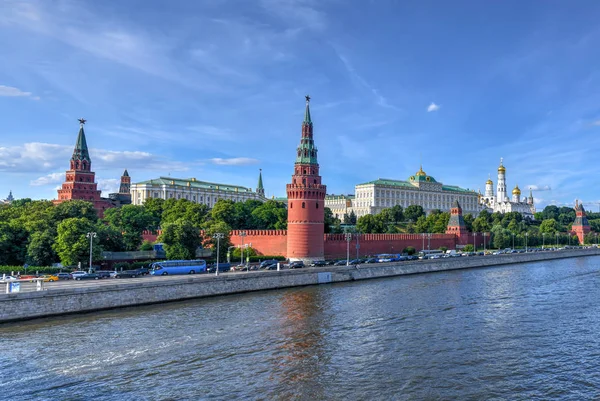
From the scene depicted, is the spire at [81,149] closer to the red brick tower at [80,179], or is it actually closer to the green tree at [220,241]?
the red brick tower at [80,179]

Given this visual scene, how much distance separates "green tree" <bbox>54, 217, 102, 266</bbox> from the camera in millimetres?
39500

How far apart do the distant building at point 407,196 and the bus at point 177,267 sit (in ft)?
310

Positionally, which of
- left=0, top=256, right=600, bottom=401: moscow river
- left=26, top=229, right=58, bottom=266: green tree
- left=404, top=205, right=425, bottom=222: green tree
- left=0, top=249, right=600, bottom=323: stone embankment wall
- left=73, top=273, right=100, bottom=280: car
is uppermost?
left=404, top=205, right=425, bottom=222: green tree

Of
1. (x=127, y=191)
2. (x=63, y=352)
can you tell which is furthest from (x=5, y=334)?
(x=127, y=191)

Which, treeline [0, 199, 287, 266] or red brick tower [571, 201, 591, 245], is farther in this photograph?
red brick tower [571, 201, 591, 245]

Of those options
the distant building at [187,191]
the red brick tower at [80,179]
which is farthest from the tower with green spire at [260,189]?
the red brick tower at [80,179]

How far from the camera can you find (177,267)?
4222 cm

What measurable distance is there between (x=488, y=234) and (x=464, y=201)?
62392 mm

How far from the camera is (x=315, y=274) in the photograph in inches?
1693

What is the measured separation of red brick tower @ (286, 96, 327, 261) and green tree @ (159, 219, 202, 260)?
1246 cm

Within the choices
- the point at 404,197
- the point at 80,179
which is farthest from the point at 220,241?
the point at 404,197

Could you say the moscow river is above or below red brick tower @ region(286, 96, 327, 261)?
below

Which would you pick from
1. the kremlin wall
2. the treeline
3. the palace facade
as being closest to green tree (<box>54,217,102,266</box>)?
the treeline

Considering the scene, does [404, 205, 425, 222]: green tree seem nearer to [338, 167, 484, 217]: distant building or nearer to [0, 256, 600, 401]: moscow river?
[338, 167, 484, 217]: distant building
